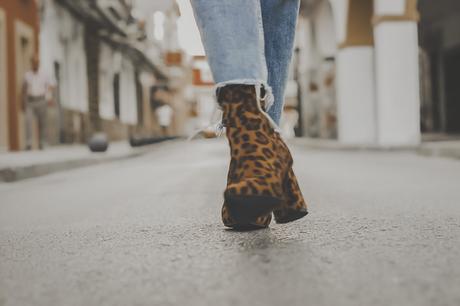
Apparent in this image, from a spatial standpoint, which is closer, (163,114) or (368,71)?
(368,71)

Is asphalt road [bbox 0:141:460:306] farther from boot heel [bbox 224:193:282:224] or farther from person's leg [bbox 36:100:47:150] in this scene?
person's leg [bbox 36:100:47:150]

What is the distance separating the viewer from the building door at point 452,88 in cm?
1941

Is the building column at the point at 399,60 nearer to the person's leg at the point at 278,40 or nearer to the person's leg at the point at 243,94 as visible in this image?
the person's leg at the point at 278,40

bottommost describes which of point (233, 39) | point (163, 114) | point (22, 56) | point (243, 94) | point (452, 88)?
point (243, 94)

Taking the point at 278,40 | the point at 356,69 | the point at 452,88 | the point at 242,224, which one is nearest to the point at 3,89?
the point at 356,69

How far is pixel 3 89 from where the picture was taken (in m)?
12.8

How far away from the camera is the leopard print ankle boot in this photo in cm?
184

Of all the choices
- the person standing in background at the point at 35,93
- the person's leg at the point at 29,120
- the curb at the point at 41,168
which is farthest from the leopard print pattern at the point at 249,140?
the person's leg at the point at 29,120

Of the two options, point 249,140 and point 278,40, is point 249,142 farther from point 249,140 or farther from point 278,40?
point 278,40

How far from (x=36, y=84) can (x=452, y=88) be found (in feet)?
41.7

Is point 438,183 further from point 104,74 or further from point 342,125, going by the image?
point 104,74

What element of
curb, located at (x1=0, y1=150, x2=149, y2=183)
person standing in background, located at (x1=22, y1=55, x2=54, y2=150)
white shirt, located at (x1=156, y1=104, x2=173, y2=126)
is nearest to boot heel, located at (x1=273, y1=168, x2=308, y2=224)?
curb, located at (x1=0, y1=150, x2=149, y2=183)

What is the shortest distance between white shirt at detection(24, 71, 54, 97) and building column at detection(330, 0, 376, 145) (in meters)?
6.02

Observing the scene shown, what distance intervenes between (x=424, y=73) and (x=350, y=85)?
8006 mm
